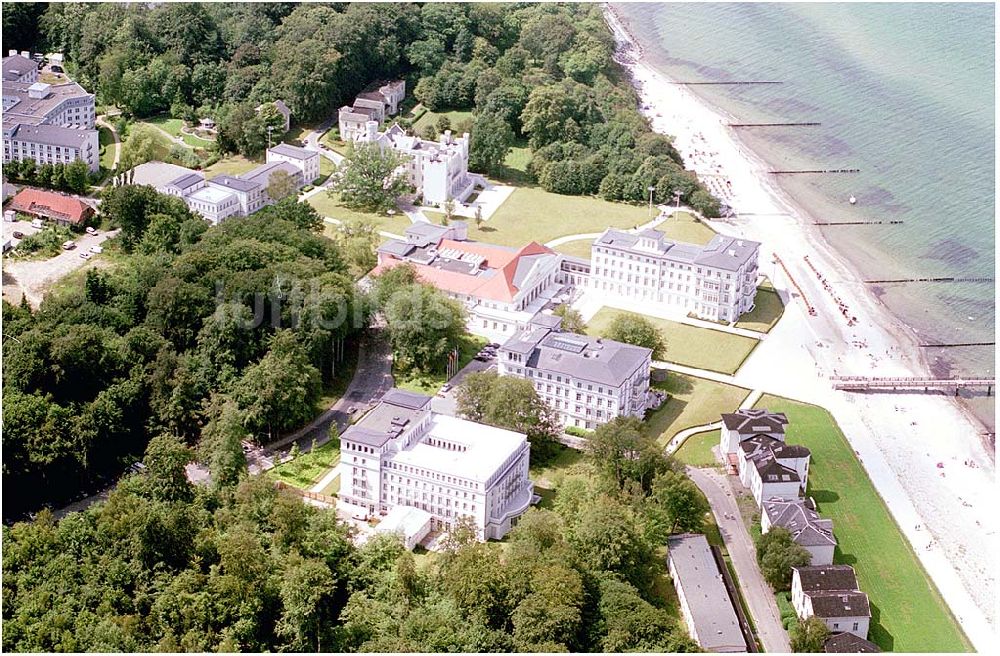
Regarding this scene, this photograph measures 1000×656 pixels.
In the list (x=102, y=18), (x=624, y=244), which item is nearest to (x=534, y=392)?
(x=624, y=244)

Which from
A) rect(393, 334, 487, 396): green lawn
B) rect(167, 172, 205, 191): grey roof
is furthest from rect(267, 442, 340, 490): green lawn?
rect(167, 172, 205, 191): grey roof

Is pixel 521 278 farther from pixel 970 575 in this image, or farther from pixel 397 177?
pixel 970 575

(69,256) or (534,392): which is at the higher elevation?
(534,392)

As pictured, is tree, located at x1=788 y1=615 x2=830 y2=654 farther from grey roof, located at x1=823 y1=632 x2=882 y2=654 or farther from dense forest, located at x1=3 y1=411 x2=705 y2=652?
dense forest, located at x1=3 y1=411 x2=705 y2=652

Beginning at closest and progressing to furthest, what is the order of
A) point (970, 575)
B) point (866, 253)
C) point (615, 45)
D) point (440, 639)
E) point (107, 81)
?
point (440, 639) < point (970, 575) < point (866, 253) < point (107, 81) < point (615, 45)

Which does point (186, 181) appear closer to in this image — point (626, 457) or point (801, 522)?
point (626, 457)

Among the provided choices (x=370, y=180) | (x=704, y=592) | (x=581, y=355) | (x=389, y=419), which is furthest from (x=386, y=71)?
(x=704, y=592)

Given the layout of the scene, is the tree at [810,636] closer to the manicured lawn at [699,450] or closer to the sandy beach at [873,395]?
the sandy beach at [873,395]

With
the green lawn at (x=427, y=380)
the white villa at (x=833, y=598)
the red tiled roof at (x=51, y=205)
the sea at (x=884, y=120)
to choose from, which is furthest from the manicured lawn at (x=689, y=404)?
the red tiled roof at (x=51, y=205)
